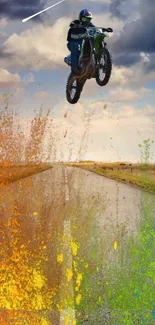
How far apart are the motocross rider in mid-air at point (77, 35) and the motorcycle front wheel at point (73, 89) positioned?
15 centimetres

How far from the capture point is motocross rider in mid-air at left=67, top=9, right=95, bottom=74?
3.33 metres

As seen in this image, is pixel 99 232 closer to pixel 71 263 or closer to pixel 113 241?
pixel 113 241

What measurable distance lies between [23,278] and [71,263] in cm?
148

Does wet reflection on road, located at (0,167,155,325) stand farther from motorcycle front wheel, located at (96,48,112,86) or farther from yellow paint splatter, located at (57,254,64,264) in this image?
motorcycle front wheel, located at (96,48,112,86)

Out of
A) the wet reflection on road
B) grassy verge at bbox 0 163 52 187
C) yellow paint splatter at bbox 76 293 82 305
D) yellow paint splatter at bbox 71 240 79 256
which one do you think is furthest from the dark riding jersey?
yellow paint splatter at bbox 71 240 79 256

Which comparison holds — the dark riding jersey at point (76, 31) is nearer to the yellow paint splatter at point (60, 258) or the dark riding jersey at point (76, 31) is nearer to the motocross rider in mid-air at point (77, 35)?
the motocross rider in mid-air at point (77, 35)

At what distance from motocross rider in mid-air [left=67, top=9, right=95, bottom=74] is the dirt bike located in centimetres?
3

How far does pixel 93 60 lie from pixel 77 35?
0.61 ft

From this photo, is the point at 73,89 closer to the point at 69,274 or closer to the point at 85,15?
the point at 85,15

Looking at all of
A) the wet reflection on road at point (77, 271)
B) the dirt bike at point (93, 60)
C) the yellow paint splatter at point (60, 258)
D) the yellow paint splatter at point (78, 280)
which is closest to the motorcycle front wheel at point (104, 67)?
the dirt bike at point (93, 60)

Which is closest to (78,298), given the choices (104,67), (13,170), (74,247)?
(74,247)

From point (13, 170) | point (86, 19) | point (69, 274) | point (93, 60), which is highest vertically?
point (86, 19)

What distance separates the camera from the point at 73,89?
4.08m

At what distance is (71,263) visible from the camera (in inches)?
392
